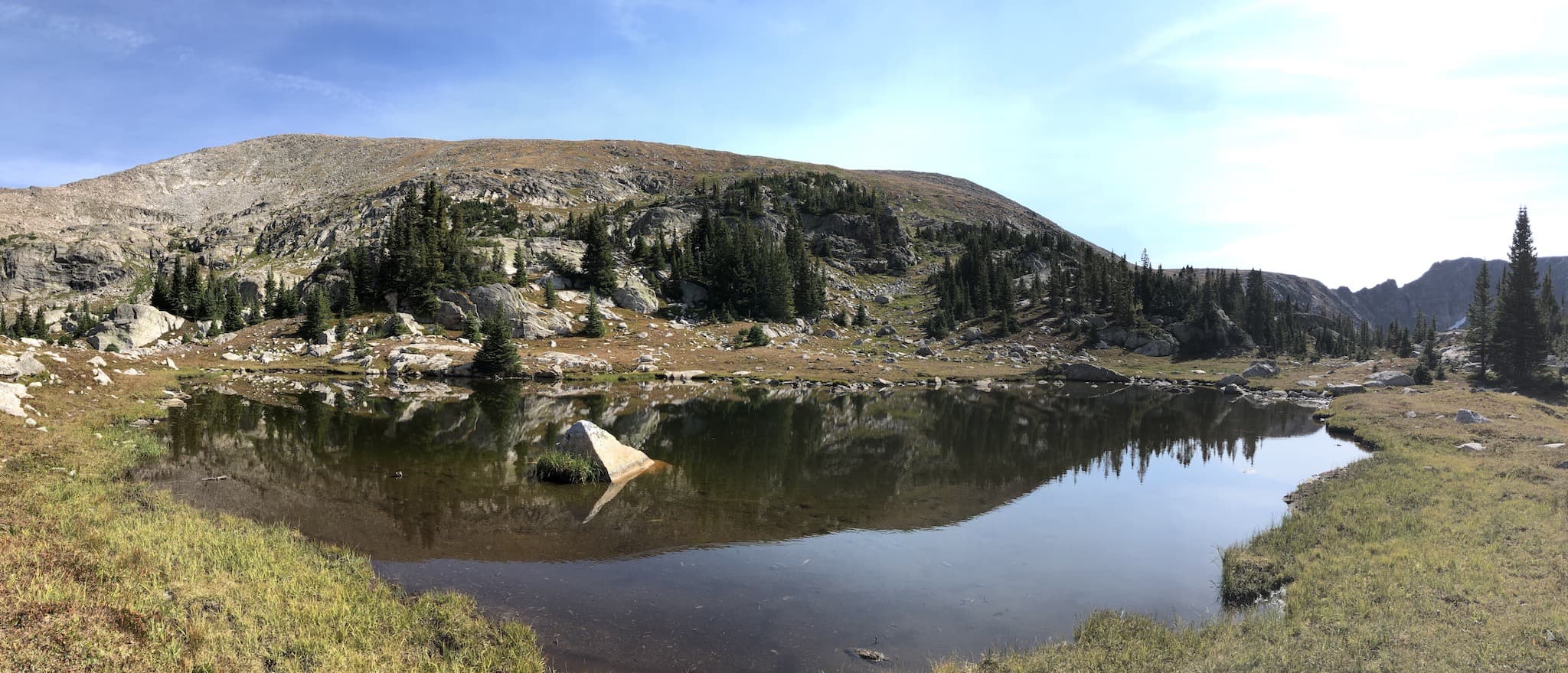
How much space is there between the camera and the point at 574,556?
1534 centimetres

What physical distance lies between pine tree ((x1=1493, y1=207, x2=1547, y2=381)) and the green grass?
273 feet

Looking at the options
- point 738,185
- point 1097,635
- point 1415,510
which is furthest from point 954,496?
point 738,185

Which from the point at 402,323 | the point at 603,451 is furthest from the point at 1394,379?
the point at 402,323

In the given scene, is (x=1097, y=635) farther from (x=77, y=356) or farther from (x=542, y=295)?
(x=542, y=295)

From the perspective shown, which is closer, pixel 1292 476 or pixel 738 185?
pixel 1292 476

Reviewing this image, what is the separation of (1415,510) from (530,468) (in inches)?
1159

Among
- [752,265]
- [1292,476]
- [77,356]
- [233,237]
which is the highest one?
[233,237]

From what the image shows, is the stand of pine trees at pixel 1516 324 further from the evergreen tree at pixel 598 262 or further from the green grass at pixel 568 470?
the evergreen tree at pixel 598 262

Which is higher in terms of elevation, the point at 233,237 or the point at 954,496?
the point at 233,237

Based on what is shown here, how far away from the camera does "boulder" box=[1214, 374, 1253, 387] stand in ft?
239

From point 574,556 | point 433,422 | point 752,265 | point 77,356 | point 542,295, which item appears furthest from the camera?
point 752,265

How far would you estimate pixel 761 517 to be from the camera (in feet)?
64.6

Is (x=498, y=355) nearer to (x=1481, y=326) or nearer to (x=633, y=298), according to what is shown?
(x=633, y=298)

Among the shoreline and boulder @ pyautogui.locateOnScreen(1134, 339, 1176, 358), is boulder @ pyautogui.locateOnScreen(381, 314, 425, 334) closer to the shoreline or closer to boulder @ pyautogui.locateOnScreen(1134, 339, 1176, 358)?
the shoreline
